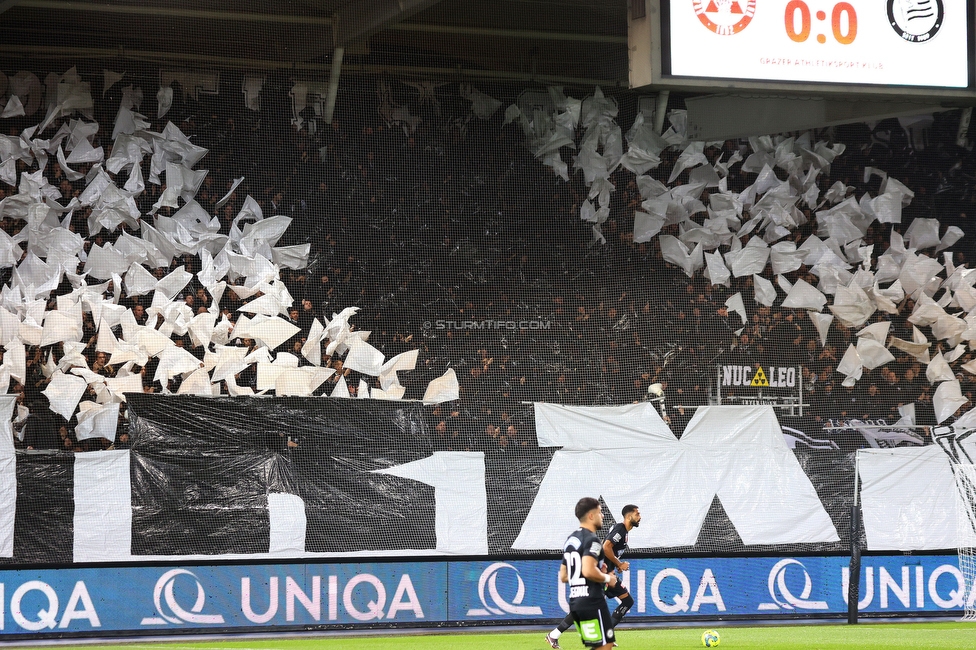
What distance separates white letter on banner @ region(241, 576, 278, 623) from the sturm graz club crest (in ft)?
29.6

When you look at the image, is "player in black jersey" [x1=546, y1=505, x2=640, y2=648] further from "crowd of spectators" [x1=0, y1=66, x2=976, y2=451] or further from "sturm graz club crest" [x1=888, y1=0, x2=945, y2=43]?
"sturm graz club crest" [x1=888, y1=0, x2=945, y2=43]

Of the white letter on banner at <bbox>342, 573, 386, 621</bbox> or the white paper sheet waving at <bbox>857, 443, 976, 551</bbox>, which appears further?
the white paper sheet waving at <bbox>857, 443, 976, 551</bbox>

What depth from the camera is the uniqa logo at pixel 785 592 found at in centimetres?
1313

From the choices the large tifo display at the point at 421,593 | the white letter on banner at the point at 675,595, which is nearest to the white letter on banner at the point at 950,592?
the large tifo display at the point at 421,593

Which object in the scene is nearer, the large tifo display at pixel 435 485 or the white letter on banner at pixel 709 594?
the large tifo display at pixel 435 485

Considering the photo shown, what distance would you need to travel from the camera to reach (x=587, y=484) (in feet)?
44.6

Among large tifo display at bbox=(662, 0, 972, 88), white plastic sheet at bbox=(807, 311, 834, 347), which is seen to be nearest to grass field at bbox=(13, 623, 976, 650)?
white plastic sheet at bbox=(807, 311, 834, 347)

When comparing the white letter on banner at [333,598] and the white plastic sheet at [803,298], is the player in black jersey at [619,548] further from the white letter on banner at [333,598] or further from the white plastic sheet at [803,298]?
the white plastic sheet at [803,298]

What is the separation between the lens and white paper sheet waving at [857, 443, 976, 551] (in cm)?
1379

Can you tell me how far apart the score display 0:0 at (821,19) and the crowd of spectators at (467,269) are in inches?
206

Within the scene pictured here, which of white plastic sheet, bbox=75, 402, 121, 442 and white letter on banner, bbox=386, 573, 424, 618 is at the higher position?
white plastic sheet, bbox=75, 402, 121, 442

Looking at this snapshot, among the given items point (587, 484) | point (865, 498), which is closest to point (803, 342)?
point (865, 498)

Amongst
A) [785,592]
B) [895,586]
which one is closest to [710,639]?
[785,592]

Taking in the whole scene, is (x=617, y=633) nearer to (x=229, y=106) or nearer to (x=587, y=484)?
(x=587, y=484)
